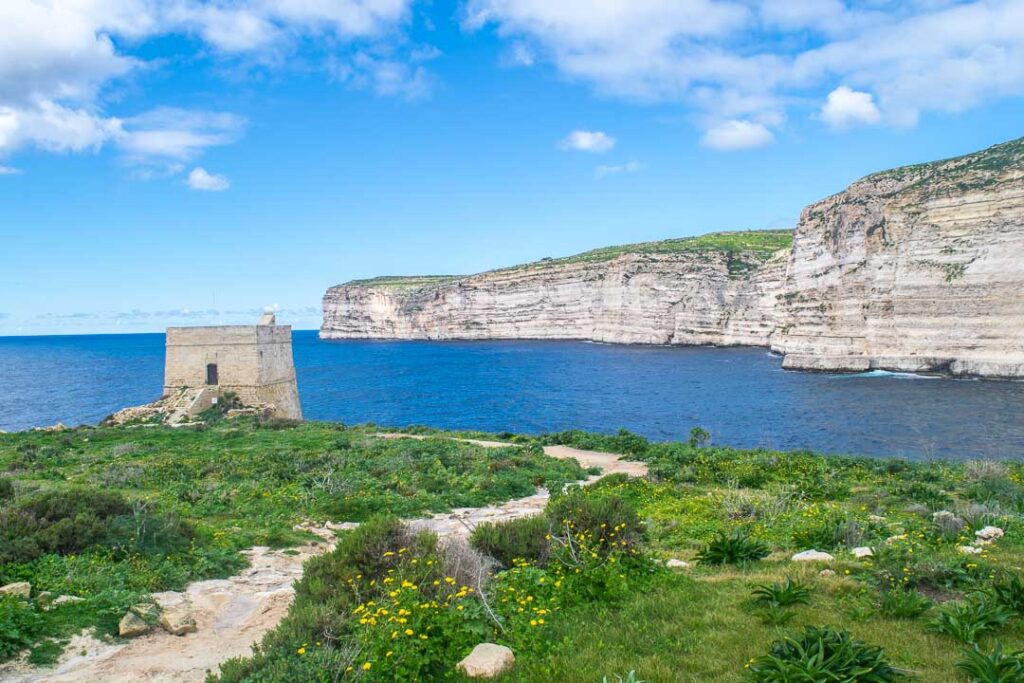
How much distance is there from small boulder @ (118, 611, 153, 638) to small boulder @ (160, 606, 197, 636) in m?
0.17

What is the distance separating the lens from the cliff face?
47.2 m

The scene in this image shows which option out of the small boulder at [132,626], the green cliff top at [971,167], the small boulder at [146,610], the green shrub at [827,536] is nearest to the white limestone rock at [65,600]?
the small boulder at [146,610]

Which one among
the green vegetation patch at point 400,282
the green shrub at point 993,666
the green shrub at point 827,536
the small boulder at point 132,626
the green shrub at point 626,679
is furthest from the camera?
the green vegetation patch at point 400,282

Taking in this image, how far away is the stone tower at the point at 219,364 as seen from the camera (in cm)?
3338

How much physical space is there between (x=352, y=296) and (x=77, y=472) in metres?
154

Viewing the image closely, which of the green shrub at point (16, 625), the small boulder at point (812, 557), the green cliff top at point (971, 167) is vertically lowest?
the green shrub at point (16, 625)

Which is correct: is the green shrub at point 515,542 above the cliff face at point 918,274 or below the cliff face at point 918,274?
below

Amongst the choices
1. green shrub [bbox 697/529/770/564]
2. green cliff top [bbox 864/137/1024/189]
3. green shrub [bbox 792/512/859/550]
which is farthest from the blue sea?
green shrub [bbox 697/529/770/564]

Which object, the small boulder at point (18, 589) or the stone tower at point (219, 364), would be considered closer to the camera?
the small boulder at point (18, 589)

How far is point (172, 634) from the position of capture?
7.43m

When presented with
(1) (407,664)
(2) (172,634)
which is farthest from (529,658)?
(2) (172,634)

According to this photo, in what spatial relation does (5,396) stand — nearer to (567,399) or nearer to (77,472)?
(567,399)

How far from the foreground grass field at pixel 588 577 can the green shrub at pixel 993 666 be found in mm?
20

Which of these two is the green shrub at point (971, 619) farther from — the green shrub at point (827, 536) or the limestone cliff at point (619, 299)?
the limestone cliff at point (619, 299)
